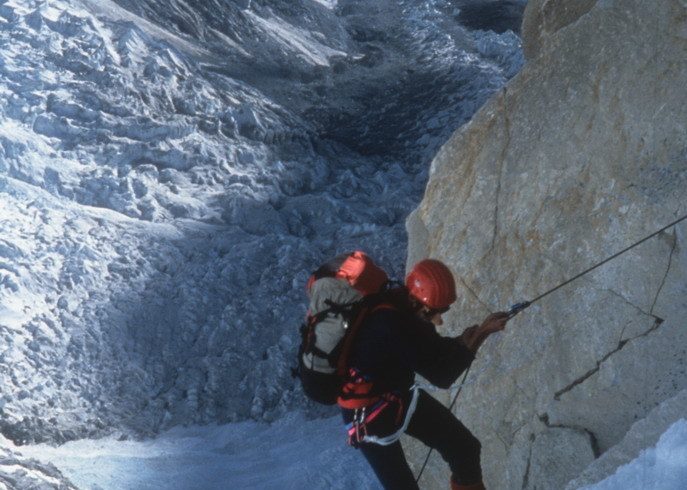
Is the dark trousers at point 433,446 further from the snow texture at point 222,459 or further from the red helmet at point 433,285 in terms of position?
the snow texture at point 222,459

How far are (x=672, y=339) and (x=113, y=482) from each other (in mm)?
8303

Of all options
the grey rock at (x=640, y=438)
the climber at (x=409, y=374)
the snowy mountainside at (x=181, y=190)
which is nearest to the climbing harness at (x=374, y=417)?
the climber at (x=409, y=374)

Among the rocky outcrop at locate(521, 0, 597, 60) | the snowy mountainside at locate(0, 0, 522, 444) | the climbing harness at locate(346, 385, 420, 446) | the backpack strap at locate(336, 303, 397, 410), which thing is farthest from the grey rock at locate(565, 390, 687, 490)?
the snowy mountainside at locate(0, 0, 522, 444)

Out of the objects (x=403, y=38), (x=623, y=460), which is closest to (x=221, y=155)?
(x=403, y=38)

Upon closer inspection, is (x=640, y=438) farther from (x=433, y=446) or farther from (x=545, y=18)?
(x=545, y=18)

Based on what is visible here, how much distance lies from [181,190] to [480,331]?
12936mm

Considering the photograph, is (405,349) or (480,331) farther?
(480,331)

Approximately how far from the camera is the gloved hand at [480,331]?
2.77 meters

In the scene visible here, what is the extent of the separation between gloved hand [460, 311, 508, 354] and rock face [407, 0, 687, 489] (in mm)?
911

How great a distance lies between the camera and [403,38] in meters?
24.7

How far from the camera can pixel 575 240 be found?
13.2 ft

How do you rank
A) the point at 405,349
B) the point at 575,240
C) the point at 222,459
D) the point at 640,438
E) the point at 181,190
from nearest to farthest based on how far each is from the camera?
the point at 640,438, the point at 405,349, the point at 575,240, the point at 222,459, the point at 181,190

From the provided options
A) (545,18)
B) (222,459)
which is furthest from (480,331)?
(222,459)

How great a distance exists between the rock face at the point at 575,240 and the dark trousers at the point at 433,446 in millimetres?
854
